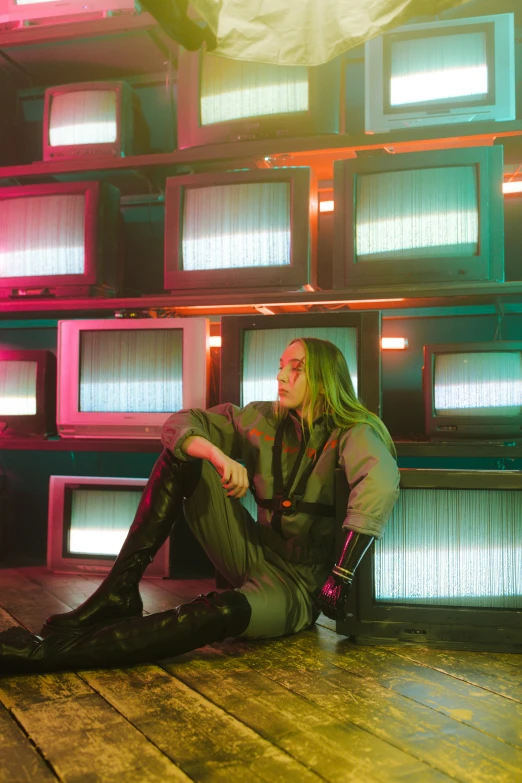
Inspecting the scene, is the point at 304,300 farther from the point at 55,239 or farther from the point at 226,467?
the point at 55,239

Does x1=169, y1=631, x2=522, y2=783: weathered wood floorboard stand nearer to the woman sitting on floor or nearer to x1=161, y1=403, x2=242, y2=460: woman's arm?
the woman sitting on floor

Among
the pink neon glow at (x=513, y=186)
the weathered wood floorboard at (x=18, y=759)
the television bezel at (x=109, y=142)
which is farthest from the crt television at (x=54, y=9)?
the weathered wood floorboard at (x=18, y=759)

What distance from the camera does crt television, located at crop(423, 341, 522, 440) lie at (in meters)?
2.16

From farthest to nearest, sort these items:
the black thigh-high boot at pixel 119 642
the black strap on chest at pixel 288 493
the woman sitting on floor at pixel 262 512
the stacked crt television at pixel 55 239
Result: 1. the stacked crt television at pixel 55 239
2. the black strap on chest at pixel 288 493
3. the woman sitting on floor at pixel 262 512
4. the black thigh-high boot at pixel 119 642

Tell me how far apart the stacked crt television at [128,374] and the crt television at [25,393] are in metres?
0.12

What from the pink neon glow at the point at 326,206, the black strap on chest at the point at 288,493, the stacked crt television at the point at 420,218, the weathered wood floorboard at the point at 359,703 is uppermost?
the pink neon glow at the point at 326,206

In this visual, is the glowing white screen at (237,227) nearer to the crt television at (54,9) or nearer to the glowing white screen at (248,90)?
the glowing white screen at (248,90)

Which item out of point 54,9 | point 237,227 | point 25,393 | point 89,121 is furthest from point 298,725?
point 54,9

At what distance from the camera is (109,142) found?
272 centimetres

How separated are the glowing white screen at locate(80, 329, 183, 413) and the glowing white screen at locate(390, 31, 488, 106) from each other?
1.15 m

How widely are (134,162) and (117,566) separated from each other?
5.26 feet

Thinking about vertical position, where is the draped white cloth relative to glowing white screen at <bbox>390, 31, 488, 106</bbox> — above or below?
below

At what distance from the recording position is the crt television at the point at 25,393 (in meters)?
2.69

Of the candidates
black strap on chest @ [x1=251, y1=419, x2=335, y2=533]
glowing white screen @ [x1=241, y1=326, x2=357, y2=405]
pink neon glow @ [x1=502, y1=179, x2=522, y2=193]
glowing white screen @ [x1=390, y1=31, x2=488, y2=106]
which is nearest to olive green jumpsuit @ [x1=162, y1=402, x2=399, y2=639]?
black strap on chest @ [x1=251, y1=419, x2=335, y2=533]
